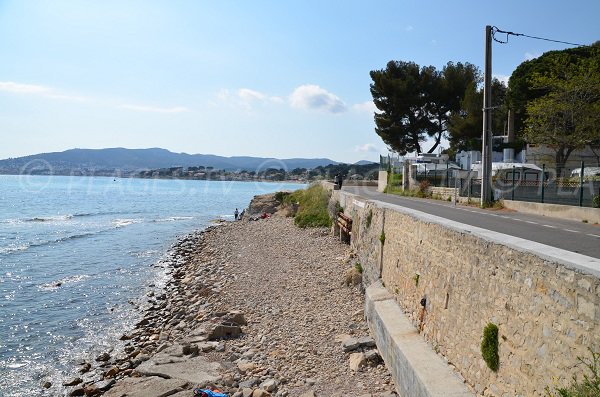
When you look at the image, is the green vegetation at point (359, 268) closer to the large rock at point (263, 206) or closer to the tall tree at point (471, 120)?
the tall tree at point (471, 120)

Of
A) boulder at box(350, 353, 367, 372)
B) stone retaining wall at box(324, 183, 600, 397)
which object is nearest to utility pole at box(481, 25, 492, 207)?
stone retaining wall at box(324, 183, 600, 397)

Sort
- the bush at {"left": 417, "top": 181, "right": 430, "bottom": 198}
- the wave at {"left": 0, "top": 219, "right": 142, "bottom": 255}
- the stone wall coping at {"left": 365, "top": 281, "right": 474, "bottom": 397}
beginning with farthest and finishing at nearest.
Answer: the bush at {"left": 417, "top": 181, "right": 430, "bottom": 198} < the wave at {"left": 0, "top": 219, "right": 142, "bottom": 255} < the stone wall coping at {"left": 365, "top": 281, "right": 474, "bottom": 397}

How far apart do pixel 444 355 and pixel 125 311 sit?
12.4 meters

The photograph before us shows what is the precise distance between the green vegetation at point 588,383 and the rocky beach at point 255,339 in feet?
12.4

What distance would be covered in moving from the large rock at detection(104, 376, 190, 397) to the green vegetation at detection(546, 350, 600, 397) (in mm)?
6601

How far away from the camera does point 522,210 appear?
66.0 feet

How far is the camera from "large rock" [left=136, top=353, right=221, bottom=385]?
9.23 meters

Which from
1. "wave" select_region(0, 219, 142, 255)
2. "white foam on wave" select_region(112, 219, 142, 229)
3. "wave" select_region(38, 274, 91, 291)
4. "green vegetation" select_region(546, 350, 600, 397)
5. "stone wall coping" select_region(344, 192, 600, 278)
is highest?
"stone wall coping" select_region(344, 192, 600, 278)

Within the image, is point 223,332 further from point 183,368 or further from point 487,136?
point 487,136

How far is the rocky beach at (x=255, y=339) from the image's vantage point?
8820mm

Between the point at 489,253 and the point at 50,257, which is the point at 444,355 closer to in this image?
the point at 489,253

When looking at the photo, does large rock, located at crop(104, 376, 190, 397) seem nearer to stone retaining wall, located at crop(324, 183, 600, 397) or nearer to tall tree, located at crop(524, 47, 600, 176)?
stone retaining wall, located at crop(324, 183, 600, 397)

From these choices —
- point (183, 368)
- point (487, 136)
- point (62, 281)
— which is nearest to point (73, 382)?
point (183, 368)

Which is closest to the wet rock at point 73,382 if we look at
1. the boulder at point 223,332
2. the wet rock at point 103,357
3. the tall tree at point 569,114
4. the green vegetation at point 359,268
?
the wet rock at point 103,357
